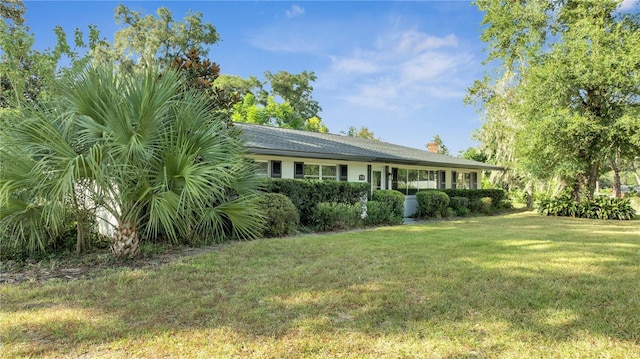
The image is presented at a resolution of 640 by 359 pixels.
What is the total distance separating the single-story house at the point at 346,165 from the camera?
39.8ft

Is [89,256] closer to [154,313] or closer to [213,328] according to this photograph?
[154,313]

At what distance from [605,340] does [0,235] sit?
26.9 ft

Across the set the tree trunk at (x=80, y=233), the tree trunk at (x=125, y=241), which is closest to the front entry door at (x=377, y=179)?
the tree trunk at (x=125, y=241)

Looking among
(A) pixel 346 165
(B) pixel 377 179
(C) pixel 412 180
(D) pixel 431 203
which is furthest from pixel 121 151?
(C) pixel 412 180

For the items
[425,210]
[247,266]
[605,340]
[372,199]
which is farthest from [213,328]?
[425,210]

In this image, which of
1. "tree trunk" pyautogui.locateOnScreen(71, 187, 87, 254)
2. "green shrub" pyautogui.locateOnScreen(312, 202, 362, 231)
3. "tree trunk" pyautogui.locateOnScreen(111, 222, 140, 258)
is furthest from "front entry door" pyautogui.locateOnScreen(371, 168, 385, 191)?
"tree trunk" pyautogui.locateOnScreen(71, 187, 87, 254)

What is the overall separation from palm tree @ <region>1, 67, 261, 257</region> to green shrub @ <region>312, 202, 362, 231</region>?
503 centimetres

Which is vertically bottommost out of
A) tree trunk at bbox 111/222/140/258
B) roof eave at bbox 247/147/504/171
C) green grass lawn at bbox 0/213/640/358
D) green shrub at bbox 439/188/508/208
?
green grass lawn at bbox 0/213/640/358

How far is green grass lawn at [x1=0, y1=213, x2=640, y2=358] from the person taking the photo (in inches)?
112

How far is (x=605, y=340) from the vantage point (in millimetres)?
2971

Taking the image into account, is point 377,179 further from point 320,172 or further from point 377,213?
point 377,213

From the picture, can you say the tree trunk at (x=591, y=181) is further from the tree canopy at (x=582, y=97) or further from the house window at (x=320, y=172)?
the house window at (x=320, y=172)

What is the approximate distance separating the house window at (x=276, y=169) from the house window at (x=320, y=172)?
1189 millimetres

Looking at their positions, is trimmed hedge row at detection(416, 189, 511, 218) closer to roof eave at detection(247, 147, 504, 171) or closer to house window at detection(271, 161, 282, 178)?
roof eave at detection(247, 147, 504, 171)
